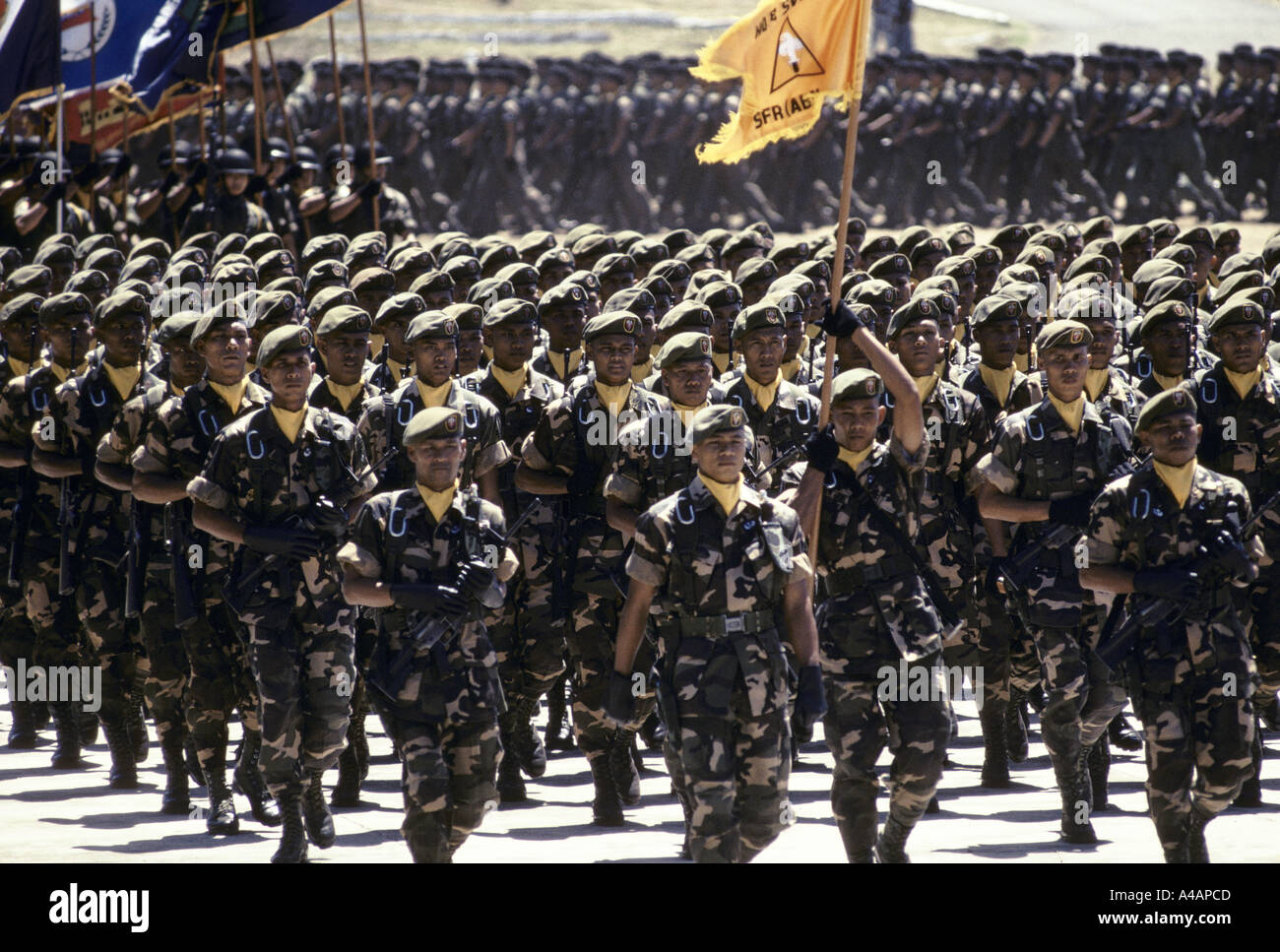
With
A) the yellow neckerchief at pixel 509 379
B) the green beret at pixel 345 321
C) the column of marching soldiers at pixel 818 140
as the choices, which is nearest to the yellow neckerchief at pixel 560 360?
the yellow neckerchief at pixel 509 379

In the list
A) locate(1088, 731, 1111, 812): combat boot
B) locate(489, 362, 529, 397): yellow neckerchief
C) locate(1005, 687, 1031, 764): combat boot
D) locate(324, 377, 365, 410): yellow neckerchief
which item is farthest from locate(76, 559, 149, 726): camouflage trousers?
locate(1088, 731, 1111, 812): combat boot

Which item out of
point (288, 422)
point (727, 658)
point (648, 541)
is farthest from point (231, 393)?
point (727, 658)

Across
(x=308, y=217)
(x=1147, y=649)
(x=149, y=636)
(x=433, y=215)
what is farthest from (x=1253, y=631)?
(x=433, y=215)

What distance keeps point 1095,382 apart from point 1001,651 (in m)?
1.30

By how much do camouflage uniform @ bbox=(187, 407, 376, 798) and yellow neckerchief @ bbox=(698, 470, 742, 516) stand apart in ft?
6.22

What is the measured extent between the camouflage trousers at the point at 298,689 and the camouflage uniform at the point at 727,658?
169cm

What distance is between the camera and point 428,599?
25.7 feet

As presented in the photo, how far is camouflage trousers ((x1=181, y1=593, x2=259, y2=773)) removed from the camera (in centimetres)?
939

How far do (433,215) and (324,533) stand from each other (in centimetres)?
2177

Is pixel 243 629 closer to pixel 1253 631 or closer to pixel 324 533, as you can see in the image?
pixel 324 533

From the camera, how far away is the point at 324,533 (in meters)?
A: 8.95

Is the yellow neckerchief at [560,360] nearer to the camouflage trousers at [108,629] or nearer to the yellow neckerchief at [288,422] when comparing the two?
the camouflage trousers at [108,629]

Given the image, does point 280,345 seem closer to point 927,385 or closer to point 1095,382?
point 927,385

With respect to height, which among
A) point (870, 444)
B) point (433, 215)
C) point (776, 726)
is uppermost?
point (870, 444)
